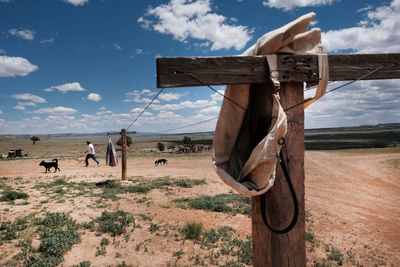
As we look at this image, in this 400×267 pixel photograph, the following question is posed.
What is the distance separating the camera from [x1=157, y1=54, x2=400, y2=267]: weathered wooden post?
2.50m

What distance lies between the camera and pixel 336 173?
1995 centimetres

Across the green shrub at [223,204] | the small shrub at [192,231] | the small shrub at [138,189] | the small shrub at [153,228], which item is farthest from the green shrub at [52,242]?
the small shrub at [138,189]

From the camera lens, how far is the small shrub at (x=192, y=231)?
872cm

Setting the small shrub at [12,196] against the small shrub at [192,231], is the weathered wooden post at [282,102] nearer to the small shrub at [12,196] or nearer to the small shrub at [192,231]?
the small shrub at [192,231]

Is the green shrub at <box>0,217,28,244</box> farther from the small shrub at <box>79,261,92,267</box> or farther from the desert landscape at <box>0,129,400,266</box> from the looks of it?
the small shrub at <box>79,261,92,267</box>

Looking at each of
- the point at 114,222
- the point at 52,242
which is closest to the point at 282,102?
the point at 52,242

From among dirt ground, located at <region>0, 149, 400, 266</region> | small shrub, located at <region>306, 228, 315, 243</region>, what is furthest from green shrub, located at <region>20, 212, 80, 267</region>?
small shrub, located at <region>306, 228, 315, 243</region>

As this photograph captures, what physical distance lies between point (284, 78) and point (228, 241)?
6.69m

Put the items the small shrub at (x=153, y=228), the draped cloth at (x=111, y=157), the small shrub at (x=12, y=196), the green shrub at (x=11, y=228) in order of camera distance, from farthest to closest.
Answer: the draped cloth at (x=111, y=157), the small shrub at (x=12, y=196), the small shrub at (x=153, y=228), the green shrub at (x=11, y=228)

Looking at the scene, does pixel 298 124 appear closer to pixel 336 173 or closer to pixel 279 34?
pixel 279 34

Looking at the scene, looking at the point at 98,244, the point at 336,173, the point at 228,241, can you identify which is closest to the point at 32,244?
the point at 98,244

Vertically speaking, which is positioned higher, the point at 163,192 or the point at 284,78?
the point at 284,78

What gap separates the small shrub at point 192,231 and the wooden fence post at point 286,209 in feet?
20.6

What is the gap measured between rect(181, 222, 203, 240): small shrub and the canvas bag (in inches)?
251
